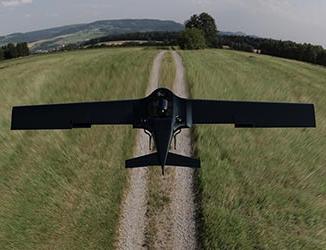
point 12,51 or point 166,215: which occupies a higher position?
point 12,51

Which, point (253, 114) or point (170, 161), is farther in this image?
point (253, 114)

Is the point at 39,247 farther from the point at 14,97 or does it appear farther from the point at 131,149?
the point at 14,97

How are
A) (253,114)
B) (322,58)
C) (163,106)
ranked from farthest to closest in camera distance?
(322,58) < (253,114) < (163,106)

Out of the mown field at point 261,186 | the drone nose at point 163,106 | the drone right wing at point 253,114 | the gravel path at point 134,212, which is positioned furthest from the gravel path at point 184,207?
the drone nose at point 163,106

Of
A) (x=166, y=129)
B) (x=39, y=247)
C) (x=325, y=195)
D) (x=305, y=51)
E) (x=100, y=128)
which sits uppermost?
(x=305, y=51)

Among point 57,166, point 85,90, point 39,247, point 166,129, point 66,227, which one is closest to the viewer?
point 166,129

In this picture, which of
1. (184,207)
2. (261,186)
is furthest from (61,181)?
(261,186)

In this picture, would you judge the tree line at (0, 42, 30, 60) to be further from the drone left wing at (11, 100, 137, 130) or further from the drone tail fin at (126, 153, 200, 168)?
the drone tail fin at (126, 153, 200, 168)

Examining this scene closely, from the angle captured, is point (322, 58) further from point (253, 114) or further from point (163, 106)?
point (163, 106)

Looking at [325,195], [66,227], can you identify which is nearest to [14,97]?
[66,227]
